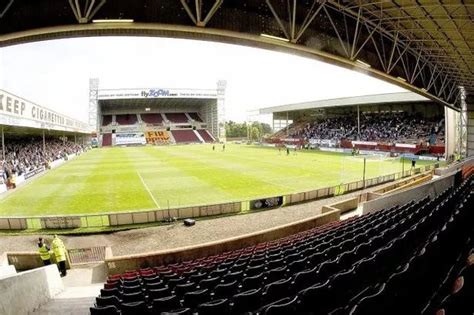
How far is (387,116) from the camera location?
212 ft

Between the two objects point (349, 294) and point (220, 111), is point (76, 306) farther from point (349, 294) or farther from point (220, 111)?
point (220, 111)

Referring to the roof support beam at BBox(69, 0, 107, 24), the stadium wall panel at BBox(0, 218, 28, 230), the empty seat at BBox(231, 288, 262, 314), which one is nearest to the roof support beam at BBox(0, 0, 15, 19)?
the roof support beam at BBox(69, 0, 107, 24)

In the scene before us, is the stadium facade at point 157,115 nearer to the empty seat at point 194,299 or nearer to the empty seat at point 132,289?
the empty seat at point 132,289

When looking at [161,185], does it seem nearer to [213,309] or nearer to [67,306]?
[67,306]

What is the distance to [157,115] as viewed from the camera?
110m

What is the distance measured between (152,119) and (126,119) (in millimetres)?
8222

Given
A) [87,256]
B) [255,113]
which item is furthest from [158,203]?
[255,113]

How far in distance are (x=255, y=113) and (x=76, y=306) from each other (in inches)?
3613

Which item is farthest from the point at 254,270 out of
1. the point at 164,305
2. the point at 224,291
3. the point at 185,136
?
the point at 185,136

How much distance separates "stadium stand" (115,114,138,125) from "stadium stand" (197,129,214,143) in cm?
2123

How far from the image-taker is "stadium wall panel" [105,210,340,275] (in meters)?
10.4

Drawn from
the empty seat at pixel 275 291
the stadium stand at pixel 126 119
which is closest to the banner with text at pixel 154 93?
the stadium stand at pixel 126 119

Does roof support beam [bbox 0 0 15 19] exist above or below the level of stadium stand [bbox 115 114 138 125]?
below

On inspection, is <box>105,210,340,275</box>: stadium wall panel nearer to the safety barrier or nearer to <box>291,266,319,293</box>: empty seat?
the safety barrier
